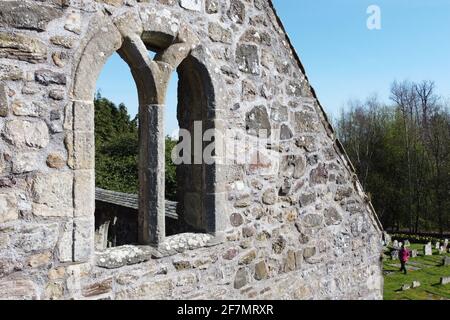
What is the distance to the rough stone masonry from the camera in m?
2.32

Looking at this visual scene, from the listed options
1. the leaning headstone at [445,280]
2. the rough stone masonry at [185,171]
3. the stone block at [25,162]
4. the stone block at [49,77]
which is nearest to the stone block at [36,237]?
the rough stone masonry at [185,171]

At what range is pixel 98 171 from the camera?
16.9m

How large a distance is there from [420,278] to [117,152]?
13.1 meters

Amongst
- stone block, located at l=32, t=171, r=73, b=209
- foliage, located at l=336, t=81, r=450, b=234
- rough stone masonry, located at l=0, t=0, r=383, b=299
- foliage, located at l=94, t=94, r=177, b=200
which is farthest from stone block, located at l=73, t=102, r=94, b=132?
foliage, located at l=336, t=81, r=450, b=234

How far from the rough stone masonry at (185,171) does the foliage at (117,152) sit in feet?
33.8

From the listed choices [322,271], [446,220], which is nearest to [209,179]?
[322,271]

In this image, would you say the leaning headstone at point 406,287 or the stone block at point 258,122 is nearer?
the stone block at point 258,122

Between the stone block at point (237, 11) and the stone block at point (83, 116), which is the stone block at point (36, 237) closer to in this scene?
the stone block at point (83, 116)

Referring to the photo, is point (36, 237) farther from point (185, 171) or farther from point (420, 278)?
point (420, 278)

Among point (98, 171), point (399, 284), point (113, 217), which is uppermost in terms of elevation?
point (98, 171)

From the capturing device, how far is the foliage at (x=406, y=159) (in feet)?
90.5

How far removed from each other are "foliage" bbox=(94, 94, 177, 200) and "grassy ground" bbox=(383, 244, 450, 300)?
787cm

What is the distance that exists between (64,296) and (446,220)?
28.8 m
